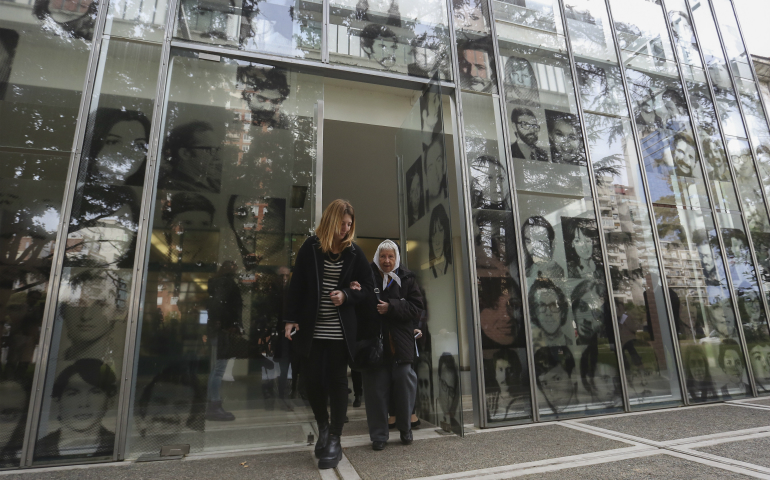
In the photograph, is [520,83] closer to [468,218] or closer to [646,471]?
[468,218]

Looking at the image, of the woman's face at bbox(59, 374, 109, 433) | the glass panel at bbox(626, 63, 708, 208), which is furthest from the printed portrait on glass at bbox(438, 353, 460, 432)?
the glass panel at bbox(626, 63, 708, 208)

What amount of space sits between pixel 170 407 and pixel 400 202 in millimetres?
3452

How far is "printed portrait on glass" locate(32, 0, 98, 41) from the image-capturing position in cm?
390

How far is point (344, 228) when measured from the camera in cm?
305

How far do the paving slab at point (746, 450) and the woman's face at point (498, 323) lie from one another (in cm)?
180

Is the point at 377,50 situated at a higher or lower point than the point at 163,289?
higher

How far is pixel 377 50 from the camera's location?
4.91 metres

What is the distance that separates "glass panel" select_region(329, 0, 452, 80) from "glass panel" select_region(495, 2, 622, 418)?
92cm

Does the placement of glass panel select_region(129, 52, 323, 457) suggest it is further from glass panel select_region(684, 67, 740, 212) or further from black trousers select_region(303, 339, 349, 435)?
glass panel select_region(684, 67, 740, 212)

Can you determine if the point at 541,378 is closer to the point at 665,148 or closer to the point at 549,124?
the point at 549,124

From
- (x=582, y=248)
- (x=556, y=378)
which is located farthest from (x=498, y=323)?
(x=582, y=248)

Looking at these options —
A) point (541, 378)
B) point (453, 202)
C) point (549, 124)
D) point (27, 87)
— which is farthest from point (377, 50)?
point (541, 378)

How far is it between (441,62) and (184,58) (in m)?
2.91

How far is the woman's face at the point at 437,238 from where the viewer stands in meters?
4.36
